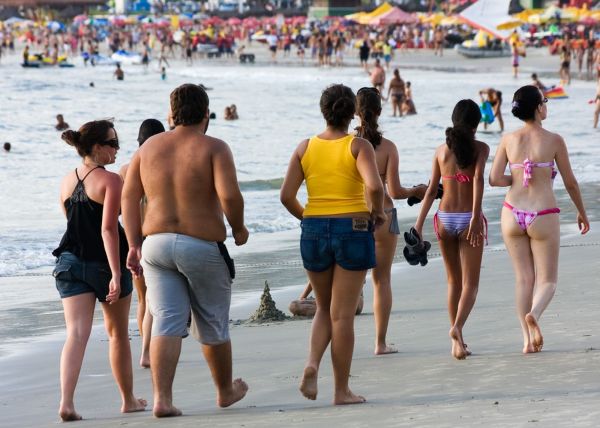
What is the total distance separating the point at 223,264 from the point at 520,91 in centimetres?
195

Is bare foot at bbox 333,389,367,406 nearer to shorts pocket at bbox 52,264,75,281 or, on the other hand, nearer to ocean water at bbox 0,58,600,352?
shorts pocket at bbox 52,264,75,281

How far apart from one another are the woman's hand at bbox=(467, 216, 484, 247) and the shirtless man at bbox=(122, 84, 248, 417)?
5.14 feet

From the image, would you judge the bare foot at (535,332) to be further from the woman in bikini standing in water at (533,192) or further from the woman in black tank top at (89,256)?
the woman in black tank top at (89,256)

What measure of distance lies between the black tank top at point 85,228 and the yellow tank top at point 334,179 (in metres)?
0.87

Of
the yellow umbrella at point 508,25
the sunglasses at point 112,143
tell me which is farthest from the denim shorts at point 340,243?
the yellow umbrella at point 508,25

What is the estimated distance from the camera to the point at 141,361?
6.93 m

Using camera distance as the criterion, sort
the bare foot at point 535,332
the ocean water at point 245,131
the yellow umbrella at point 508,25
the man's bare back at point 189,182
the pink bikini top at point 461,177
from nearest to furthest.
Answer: the man's bare back at point 189,182, the bare foot at point 535,332, the pink bikini top at point 461,177, the ocean water at point 245,131, the yellow umbrella at point 508,25

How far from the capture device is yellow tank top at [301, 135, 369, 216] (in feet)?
18.2

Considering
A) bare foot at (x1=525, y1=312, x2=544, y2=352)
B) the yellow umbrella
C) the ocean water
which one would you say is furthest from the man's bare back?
the yellow umbrella

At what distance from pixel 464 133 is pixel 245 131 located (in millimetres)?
32176

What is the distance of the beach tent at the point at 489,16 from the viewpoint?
236 ft

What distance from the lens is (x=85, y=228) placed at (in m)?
5.63

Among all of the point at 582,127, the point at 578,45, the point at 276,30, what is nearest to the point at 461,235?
the point at 582,127

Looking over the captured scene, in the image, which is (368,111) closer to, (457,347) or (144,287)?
(457,347)
